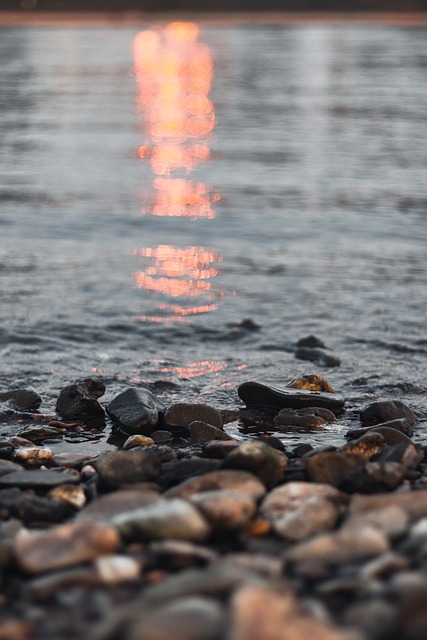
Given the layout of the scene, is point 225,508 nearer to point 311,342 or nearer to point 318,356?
point 318,356

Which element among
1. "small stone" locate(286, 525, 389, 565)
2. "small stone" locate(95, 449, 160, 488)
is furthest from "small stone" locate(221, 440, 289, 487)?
"small stone" locate(286, 525, 389, 565)

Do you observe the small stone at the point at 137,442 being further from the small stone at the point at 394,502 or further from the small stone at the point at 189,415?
the small stone at the point at 394,502

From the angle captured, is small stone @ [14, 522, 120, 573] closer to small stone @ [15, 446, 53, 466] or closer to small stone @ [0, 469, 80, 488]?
small stone @ [0, 469, 80, 488]

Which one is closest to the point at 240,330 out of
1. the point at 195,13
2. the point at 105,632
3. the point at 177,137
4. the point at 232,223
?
the point at 232,223

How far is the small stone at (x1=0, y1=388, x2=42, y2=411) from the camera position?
23.8 ft

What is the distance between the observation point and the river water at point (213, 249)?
8.34m

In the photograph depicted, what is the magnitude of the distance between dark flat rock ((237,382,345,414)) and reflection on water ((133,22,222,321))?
247 centimetres

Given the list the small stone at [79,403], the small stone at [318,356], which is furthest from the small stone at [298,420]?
the small stone at [318,356]

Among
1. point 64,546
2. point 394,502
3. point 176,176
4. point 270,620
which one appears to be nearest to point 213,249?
point 176,176

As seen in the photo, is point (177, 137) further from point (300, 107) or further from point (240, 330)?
point (240, 330)

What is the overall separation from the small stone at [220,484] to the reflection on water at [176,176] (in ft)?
15.9

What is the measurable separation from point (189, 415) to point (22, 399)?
1312mm

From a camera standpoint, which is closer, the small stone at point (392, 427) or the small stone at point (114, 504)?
the small stone at point (114, 504)

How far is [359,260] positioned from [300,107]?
59.7 ft
